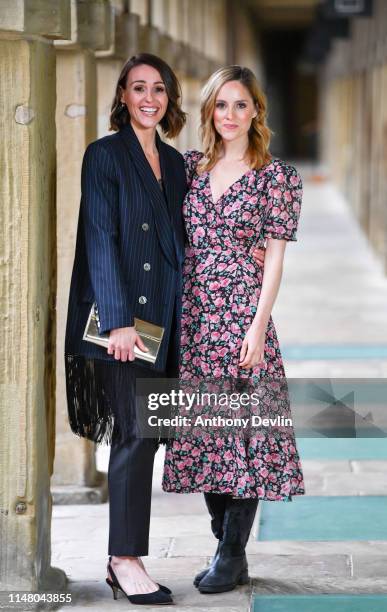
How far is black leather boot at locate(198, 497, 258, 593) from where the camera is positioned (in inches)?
173

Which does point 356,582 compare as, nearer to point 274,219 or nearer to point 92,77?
point 274,219

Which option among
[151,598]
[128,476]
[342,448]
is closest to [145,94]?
[128,476]

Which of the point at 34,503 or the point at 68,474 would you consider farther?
the point at 68,474

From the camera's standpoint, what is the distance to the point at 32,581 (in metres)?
4.20

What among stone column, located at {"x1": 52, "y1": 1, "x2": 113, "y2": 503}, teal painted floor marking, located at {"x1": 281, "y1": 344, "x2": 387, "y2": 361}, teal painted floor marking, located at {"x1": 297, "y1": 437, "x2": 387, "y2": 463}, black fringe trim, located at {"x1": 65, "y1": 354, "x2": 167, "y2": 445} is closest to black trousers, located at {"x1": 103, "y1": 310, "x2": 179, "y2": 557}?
black fringe trim, located at {"x1": 65, "y1": 354, "x2": 167, "y2": 445}

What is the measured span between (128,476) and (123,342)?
456mm

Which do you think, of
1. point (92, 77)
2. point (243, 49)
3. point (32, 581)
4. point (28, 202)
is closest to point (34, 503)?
point (32, 581)

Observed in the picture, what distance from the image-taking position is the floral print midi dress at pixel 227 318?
4305 mm

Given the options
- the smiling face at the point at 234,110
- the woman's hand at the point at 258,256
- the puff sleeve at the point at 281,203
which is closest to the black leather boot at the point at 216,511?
the woman's hand at the point at 258,256

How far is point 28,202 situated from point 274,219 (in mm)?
818

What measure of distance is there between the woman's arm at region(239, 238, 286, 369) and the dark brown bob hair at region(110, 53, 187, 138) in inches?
21.0

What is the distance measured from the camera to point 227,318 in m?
4.32

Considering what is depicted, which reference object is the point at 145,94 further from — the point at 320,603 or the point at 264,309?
the point at 320,603

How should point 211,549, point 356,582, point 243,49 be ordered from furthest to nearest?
point 243,49 < point 211,549 < point 356,582
